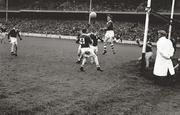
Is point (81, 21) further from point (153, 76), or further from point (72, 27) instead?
point (153, 76)

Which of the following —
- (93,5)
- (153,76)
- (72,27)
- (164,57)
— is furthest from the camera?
(93,5)

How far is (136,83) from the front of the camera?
436 inches

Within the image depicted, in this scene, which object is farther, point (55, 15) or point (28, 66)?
point (55, 15)

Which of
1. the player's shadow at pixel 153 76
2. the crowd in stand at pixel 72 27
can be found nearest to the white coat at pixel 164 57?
the player's shadow at pixel 153 76

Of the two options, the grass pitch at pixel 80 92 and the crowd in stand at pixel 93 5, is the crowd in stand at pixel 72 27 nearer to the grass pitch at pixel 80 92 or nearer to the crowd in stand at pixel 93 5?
the crowd in stand at pixel 93 5

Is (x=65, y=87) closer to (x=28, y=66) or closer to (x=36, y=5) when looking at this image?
(x=28, y=66)

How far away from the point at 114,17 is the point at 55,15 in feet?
34.8

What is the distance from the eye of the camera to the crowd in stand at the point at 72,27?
125 feet

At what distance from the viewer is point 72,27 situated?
145ft

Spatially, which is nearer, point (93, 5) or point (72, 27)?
point (72, 27)

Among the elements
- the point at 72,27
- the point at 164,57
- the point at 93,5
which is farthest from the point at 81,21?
the point at 164,57

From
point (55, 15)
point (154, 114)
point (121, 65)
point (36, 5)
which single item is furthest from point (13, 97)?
point (36, 5)

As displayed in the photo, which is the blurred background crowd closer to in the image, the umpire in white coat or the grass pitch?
the grass pitch

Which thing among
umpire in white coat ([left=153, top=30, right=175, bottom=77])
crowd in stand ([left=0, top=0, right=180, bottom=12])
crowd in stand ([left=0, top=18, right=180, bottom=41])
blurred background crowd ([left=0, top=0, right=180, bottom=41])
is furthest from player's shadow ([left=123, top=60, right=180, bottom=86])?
crowd in stand ([left=0, top=0, right=180, bottom=12])
